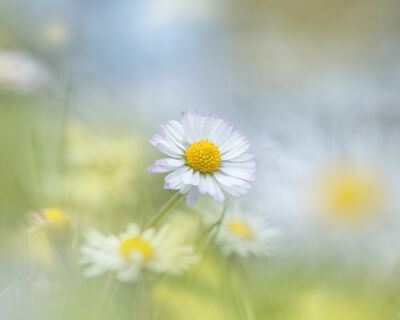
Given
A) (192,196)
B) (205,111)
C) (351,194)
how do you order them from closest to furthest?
(192,196), (351,194), (205,111)

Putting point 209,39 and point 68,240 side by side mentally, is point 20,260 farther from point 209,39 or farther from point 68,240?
point 209,39

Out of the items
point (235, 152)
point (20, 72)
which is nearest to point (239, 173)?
point (235, 152)

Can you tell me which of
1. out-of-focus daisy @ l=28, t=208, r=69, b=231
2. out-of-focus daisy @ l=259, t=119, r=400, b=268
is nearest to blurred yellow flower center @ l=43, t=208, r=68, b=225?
out-of-focus daisy @ l=28, t=208, r=69, b=231

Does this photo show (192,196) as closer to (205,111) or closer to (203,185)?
(203,185)

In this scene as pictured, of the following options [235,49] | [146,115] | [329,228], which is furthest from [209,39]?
[329,228]

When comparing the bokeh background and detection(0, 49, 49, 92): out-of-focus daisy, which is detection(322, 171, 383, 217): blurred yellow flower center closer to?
the bokeh background

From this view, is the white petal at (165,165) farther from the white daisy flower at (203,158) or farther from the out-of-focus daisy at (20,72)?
the out-of-focus daisy at (20,72)

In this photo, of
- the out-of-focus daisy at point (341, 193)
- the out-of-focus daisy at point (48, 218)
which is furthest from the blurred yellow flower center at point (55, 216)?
the out-of-focus daisy at point (341, 193)
